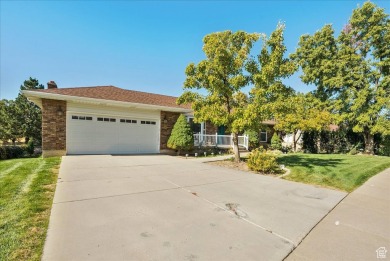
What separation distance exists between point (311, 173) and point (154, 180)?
21.2 ft

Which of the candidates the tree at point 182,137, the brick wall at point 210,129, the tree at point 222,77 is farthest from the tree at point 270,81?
the brick wall at point 210,129

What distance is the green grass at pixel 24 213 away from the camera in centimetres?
256

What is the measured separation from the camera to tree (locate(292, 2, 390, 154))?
17.4m

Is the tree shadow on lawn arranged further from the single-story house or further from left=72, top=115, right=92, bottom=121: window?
left=72, top=115, right=92, bottom=121: window

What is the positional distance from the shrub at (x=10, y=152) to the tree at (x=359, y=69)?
2673cm

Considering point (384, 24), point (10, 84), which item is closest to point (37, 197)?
point (384, 24)

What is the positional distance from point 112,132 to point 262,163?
894 centimetres

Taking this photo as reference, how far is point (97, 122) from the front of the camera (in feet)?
39.7

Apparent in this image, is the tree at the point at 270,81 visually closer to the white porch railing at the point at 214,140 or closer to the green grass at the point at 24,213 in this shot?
the white porch railing at the point at 214,140

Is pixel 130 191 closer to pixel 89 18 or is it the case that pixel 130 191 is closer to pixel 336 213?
pixel 336 213

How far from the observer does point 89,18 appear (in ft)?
35.8

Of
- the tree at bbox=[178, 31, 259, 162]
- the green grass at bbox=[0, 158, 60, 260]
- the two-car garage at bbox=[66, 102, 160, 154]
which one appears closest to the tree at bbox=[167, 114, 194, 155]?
the two-car garage at bbox=[66, 102, 160, 154]

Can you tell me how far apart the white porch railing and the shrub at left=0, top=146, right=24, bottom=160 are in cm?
1290

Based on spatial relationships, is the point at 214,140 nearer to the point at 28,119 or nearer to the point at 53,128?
the point at 53,128
